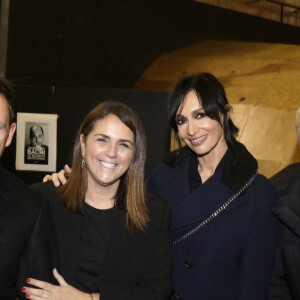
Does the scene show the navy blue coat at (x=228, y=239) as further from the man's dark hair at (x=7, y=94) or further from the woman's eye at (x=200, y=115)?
the man's dark hair at (x=7, y=94)

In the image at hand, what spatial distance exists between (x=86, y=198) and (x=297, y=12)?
9.06ft

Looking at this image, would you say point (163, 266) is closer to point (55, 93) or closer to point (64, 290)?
point (64, 290)

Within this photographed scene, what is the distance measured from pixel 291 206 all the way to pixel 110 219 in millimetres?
829

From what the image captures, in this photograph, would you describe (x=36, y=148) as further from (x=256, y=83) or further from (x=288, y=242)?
(x=288, y=242)

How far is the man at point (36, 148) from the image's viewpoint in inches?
137

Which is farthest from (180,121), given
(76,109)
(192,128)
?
(76,109)

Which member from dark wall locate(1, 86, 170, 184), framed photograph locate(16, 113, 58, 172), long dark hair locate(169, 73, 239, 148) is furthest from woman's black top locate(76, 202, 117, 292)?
Answer: framed photograph locate(16, 113, 58, 172)

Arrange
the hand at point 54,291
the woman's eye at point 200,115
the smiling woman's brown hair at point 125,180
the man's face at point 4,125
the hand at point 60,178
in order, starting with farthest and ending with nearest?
the woman's eye at point 200,115, the hand at point 60,178, the smiling woman's brown hair at point 125,180, the hand at point 54,291, the man's face at point 4,125

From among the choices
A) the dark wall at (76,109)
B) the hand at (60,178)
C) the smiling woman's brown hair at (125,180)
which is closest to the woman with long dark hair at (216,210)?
the smiling woman's brown hair at (125,180)

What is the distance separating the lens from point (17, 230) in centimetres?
162

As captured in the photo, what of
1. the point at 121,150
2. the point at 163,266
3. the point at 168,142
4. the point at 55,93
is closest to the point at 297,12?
the point at 168,142

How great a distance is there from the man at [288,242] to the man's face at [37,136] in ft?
6.80

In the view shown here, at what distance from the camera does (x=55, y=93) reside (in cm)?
348

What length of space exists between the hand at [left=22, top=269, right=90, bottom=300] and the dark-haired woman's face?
0.92 metres
